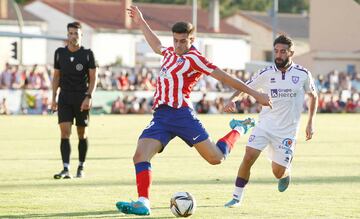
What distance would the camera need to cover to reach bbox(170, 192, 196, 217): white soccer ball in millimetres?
10797

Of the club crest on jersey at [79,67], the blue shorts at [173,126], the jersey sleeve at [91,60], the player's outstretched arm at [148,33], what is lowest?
the blue shorts at [173,126]

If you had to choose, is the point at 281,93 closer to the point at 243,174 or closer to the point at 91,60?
the point at 243,174

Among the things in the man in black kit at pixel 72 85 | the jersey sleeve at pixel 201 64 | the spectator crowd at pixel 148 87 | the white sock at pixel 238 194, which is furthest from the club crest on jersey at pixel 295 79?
the spectator crowd at pixel 148 87

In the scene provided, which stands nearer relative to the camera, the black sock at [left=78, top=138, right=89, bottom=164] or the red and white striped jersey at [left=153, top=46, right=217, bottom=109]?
the red and white striped jersey at [left=153, top=46, right=217, bottom=109]

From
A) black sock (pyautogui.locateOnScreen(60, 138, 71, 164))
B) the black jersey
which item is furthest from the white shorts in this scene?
black sock (pyautogui.locateOnScreen(60, 138, 71, 164))

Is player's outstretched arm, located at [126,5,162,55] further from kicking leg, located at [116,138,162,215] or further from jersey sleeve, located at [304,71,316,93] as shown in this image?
jersey sleeve, located at [304,71,316,93]

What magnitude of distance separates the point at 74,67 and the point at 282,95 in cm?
402

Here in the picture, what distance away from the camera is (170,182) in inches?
591

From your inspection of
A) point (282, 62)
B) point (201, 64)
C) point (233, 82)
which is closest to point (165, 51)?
point (201, 64)

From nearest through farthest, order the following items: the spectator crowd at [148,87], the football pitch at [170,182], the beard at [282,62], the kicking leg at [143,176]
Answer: the kicking leg at [143,176] → the football pitch at [170,182] → the beard at [282,62] → the spectator crowd at [148,87]

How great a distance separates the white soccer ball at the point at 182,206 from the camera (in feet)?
35.4

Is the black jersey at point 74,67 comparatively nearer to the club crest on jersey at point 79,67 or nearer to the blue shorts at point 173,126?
the club crest on jersey at point 79,67

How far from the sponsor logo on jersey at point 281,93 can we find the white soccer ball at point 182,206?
1982mm

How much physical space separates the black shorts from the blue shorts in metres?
4.22
